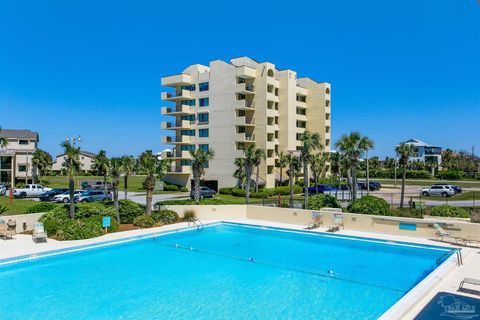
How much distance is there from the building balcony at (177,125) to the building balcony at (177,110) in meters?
1.38

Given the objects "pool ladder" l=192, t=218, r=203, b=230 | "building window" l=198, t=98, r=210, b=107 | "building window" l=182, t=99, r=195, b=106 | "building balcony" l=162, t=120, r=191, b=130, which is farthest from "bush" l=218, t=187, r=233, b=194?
"pool ladder" l=192, t=218, r=203, b=230

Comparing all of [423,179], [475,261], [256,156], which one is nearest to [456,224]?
[475,261]

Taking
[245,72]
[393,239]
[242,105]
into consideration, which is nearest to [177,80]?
[245,72]

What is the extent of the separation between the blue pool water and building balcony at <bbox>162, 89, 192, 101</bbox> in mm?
38888

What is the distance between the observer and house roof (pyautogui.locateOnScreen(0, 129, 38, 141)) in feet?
219

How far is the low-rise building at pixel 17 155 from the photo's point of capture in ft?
187

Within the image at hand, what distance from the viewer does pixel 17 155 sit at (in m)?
62.8

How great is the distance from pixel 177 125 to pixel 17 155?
91.8 feet

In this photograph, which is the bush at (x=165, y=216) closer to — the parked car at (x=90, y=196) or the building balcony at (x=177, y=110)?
the parked car at (x=90, y=196)

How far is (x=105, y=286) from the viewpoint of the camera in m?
14.1

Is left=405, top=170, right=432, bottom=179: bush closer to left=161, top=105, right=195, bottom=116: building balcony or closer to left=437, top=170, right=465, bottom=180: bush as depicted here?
left=437, top=170, right=465, bottom=180: bush

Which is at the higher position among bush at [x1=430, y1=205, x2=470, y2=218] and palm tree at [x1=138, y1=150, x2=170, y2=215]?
palm tree at [x1=138, y1=150, x2=170, y2=215]

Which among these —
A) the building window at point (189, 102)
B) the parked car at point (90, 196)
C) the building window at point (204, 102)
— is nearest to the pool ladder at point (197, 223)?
the parked car at point (90, 196)

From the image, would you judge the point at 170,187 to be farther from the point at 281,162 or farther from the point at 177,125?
the point at 281,162
